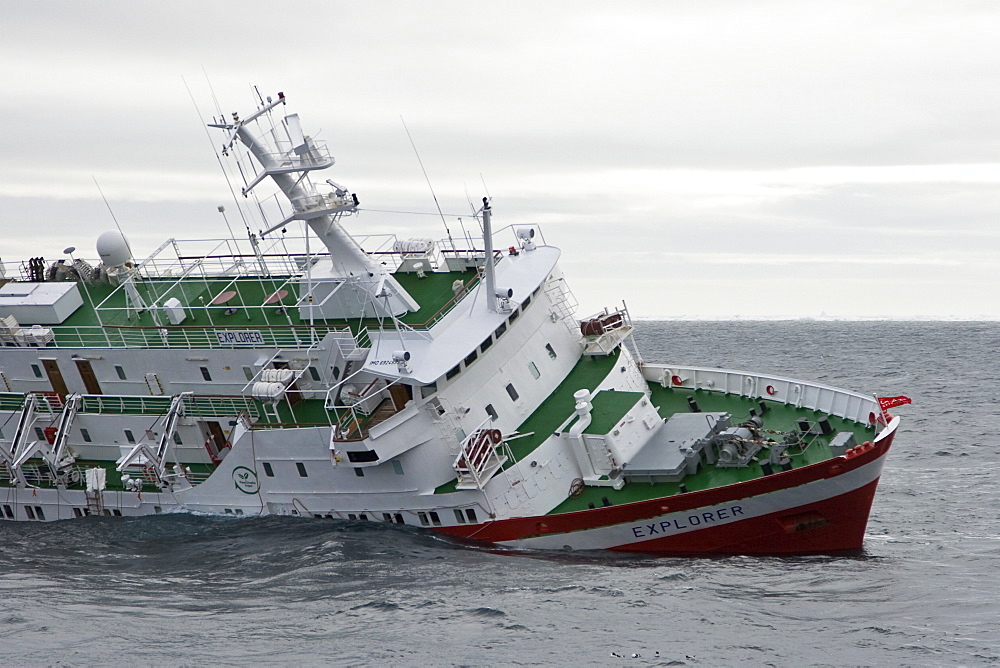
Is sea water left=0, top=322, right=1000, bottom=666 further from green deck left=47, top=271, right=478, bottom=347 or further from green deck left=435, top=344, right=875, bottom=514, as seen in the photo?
green deck left=47, top=271, right=478, bottom=347

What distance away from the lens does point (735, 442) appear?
2303 centimetres

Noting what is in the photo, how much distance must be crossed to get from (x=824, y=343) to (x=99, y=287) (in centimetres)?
7765

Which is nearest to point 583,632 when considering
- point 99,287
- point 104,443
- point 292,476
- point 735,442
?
point 735,442

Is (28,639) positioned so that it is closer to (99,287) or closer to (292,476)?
(292,476)

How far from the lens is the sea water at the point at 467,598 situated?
1761 cm

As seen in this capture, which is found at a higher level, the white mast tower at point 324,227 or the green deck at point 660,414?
the white mast tower at point 324,227

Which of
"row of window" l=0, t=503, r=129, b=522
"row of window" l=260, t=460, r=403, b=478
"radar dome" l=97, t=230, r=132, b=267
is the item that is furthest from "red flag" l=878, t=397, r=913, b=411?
"radar dome" l=97, t=230, r=132, b=267

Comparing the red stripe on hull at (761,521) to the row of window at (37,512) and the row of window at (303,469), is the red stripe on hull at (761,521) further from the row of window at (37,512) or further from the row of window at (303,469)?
the row of window at (37,512)

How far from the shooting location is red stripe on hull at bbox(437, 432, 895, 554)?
842 inches

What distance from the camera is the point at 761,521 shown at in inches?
866

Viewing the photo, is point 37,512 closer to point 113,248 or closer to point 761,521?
point 113,248

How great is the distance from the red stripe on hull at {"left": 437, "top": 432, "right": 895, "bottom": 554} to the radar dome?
18319 millimetres

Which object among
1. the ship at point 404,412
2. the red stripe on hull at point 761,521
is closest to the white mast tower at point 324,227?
the ship at point 404,412

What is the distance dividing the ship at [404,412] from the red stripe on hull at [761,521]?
0.17 feet
